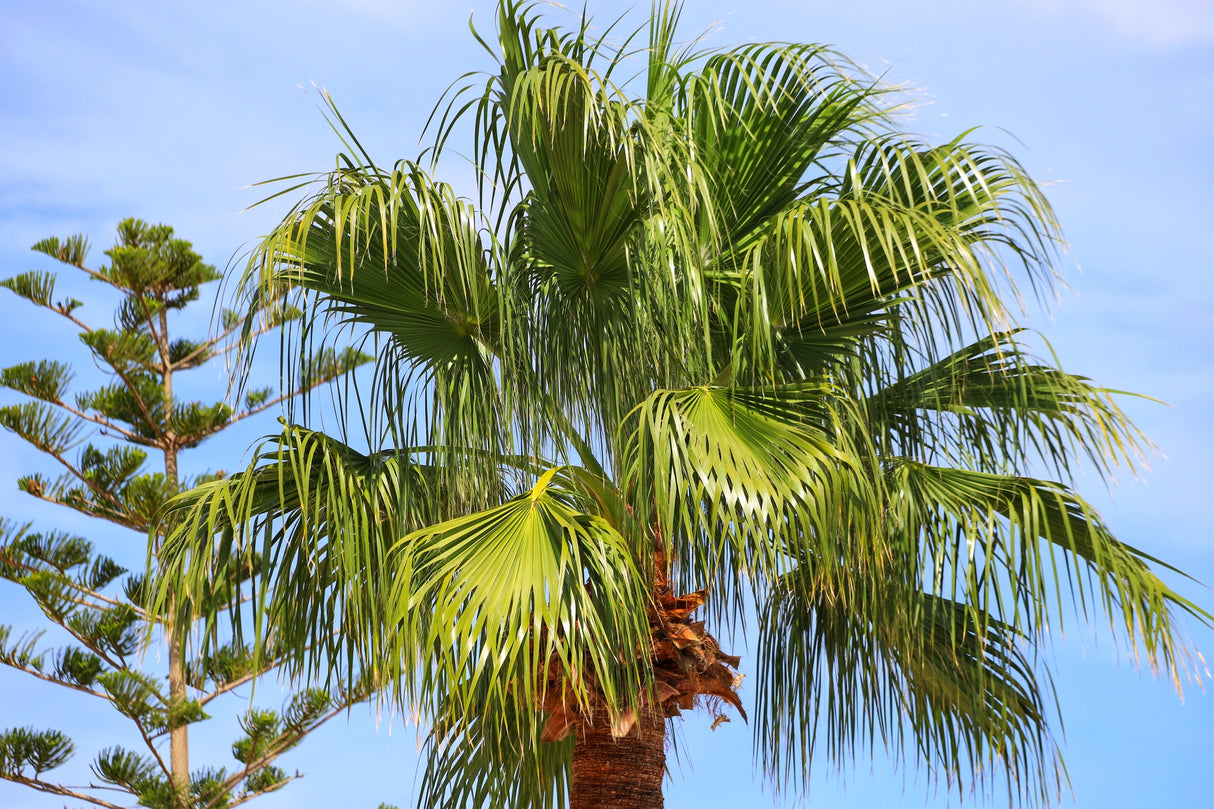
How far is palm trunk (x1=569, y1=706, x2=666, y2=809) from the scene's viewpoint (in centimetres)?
395

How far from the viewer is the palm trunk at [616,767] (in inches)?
155

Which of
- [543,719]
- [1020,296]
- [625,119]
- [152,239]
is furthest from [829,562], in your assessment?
[152,239]

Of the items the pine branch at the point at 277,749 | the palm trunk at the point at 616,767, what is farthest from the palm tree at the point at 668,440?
the pine branch at the point at 277,749

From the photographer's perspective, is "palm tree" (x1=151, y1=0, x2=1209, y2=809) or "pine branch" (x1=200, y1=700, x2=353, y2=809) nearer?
"palm tree" (x1=151, y1=0, x2=1209, y2=809)

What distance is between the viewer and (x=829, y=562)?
3301 mm

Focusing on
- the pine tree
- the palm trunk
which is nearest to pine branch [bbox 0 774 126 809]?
the pine tree

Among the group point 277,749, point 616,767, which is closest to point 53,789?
point 277,749

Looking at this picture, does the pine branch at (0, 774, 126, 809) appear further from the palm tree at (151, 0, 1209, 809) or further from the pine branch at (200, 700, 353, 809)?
the palm tree at (151, 0, 1209, 809)

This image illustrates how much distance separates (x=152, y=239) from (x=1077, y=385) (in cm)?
771

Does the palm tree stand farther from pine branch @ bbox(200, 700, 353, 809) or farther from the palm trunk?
pine branch @ bbox(200, 700, 353, 809)

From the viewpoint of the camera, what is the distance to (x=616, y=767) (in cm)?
395

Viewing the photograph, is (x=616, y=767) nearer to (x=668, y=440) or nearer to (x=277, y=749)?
(x=668, y=440)

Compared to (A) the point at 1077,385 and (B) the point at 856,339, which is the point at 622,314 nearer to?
(B) the point at 856,339

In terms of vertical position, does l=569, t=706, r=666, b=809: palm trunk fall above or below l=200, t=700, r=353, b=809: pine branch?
below
